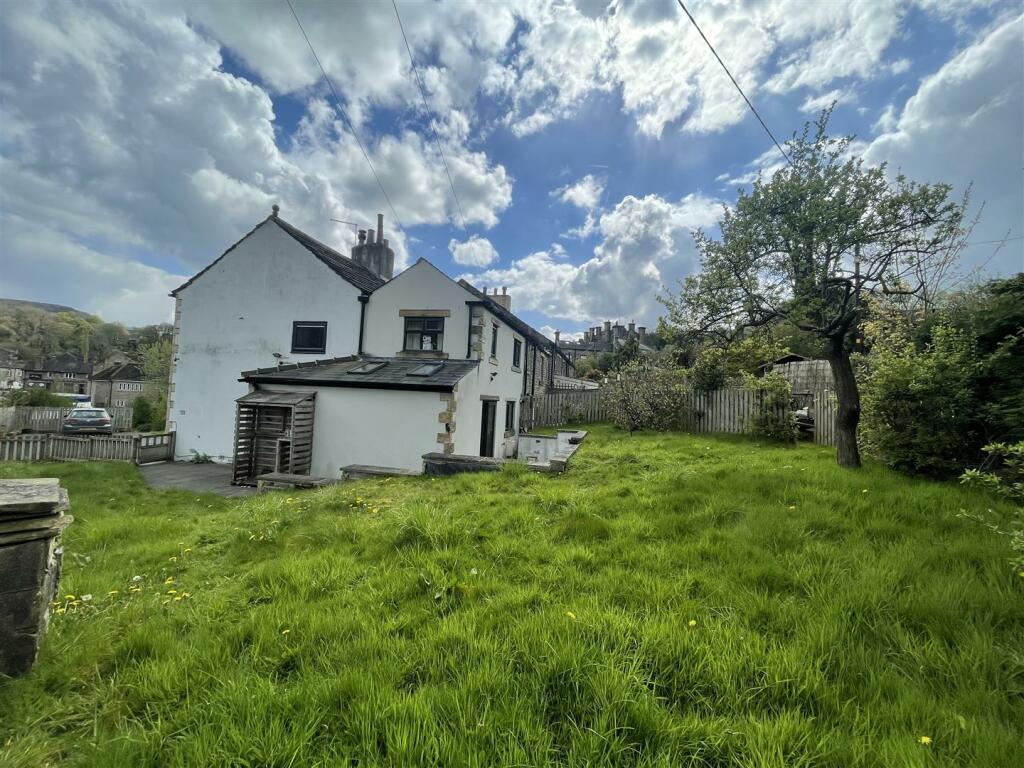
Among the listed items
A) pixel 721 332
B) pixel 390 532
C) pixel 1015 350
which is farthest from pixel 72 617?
pixel 1015 350

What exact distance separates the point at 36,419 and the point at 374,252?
23261 mm

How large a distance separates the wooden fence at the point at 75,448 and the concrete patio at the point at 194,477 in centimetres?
72

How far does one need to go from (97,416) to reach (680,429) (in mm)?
32744

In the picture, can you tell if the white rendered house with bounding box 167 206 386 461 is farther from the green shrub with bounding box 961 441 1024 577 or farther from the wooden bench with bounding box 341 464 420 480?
the green shrub with bounding box 961 441 1024 577

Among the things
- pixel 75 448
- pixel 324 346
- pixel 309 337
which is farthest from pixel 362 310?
pixel 75 448

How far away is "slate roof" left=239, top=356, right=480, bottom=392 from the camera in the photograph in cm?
1115

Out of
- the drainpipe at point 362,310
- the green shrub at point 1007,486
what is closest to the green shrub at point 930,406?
the green shrub at point 1007,486

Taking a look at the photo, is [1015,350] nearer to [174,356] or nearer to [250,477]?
[250,477]

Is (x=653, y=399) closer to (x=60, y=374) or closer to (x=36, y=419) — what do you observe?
(x=36, y=419)

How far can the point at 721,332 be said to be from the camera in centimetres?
798

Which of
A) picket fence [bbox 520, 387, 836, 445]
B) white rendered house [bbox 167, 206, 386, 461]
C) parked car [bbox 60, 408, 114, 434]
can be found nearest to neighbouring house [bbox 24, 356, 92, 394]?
parked car [bbox 60, 408, 114, 434]

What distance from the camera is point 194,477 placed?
12.0 metres

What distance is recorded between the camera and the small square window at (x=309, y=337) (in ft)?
48.8

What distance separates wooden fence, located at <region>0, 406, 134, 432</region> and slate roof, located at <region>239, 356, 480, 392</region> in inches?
746
